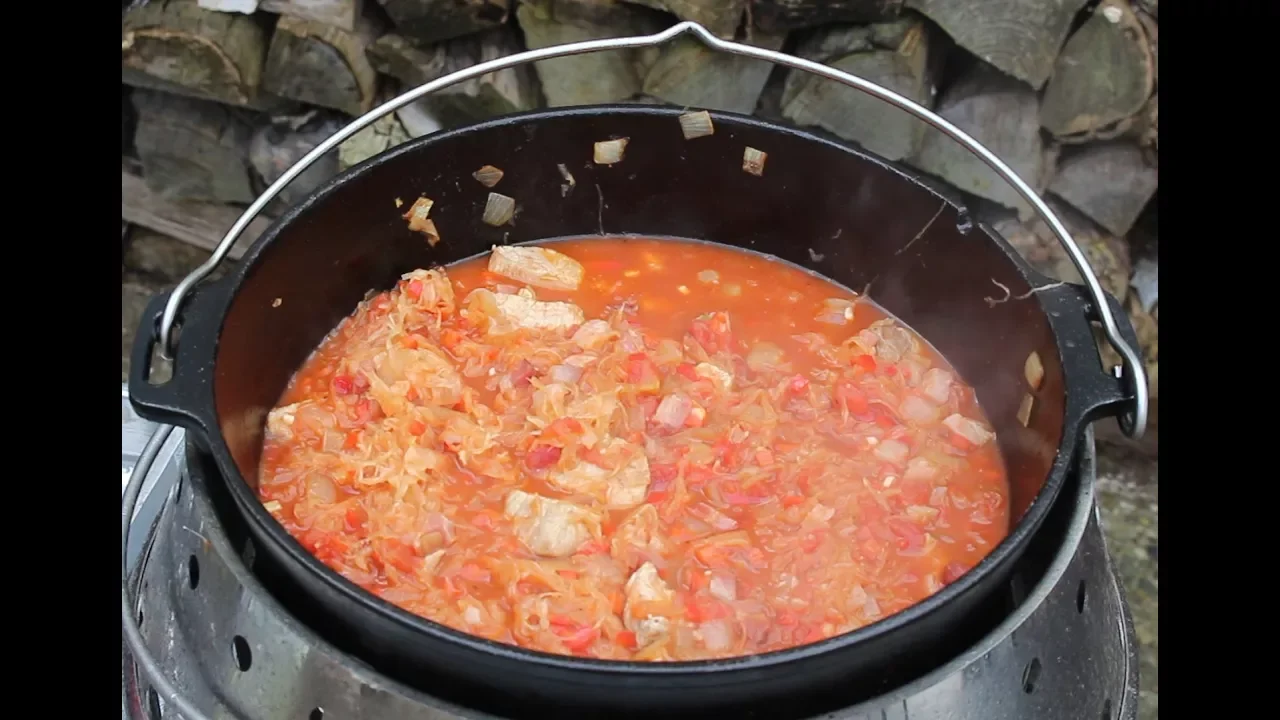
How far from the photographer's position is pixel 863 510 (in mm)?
2131

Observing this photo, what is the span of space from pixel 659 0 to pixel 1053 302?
170 centimetres

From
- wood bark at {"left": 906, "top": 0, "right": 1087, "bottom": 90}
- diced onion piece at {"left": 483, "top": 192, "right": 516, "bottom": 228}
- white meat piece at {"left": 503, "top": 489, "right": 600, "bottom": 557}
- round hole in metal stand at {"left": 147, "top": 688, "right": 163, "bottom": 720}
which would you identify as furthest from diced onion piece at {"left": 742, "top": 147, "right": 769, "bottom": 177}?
round hole in metal stand at {"left": 147, "top": 688, "right": 163, "bottom": 720}

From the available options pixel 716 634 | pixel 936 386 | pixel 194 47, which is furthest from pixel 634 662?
pixel 194 47

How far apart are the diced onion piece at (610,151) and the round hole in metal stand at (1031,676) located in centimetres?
139

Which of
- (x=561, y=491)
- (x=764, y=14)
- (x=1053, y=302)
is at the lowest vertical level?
(x=561, y=491)

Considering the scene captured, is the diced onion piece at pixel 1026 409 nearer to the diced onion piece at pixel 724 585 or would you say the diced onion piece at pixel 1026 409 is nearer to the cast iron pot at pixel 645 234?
the cast iron pot at pixel 645 234

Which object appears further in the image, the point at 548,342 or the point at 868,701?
the point at 548,342

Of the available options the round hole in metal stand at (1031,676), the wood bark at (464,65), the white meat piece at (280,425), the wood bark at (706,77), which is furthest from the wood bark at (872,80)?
the round hole in metal stand at (1031,676)

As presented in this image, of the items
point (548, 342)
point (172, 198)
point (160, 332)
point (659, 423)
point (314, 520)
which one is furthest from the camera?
point (172, 198)

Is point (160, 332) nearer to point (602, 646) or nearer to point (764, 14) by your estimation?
point (602, 646)

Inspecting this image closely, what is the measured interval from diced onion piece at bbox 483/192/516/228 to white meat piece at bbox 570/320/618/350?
1.16ft

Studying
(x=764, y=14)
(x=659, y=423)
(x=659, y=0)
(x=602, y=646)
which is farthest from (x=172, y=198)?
(x=602, y=646)

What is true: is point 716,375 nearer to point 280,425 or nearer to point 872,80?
point 280,425

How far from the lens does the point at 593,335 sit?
247 cm
